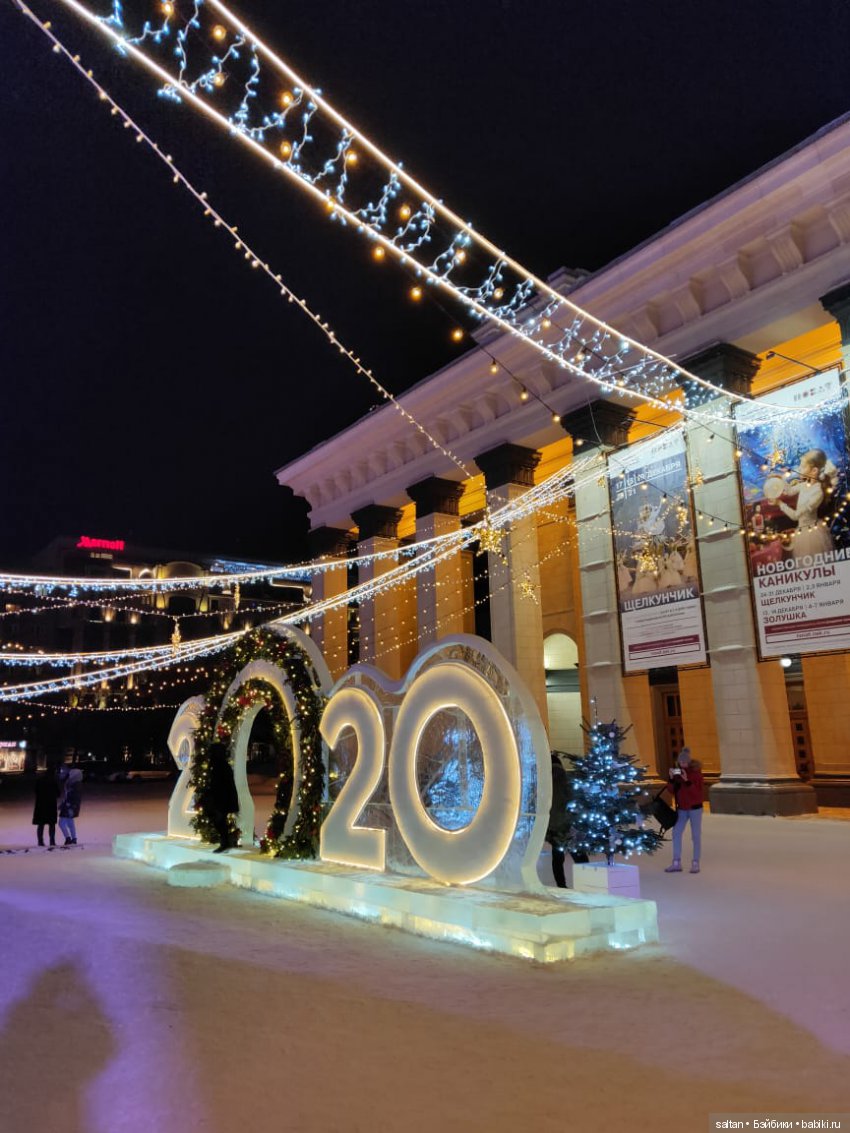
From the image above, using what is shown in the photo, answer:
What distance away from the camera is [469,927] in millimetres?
6820

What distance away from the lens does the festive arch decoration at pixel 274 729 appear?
10.2 meters

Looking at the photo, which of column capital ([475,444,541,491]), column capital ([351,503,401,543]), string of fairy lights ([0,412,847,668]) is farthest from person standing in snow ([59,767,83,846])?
column capital ([351,503,401,543])

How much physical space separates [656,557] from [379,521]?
42.5 ft

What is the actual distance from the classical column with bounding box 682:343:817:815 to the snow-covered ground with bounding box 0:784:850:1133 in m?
9.18

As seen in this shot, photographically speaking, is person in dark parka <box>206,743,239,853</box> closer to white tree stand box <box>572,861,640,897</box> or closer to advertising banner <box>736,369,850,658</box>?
white tree stand box <box>572,861,640,897</box>

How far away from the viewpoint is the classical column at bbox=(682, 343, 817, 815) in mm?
16766

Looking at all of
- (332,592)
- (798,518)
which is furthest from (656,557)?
(332,592)

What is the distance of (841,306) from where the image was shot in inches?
636

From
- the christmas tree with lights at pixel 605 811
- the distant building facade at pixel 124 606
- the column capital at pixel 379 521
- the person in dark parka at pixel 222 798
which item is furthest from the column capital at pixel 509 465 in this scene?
the distant building facade at pixel 124 606

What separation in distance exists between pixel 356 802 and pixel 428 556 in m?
17.0

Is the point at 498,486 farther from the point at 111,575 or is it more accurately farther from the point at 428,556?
the point at 111,575

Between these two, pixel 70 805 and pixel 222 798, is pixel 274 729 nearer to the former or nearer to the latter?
pixel 222 798

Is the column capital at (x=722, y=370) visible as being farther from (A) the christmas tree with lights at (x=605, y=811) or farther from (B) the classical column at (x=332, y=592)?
(B) the classical column at (x=332, y=592)

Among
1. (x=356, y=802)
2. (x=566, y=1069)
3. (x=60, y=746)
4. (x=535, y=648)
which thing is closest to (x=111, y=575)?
(x=60, y=746)
